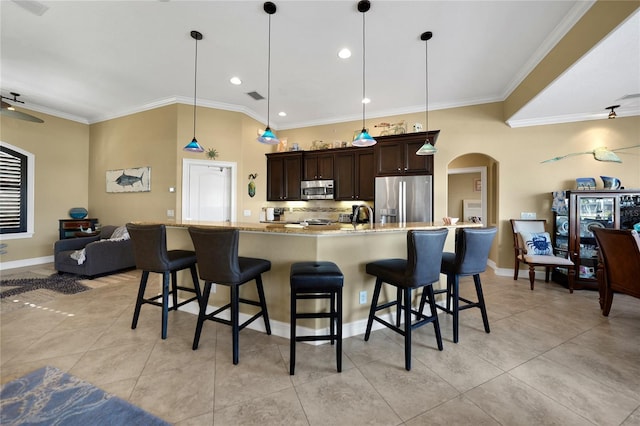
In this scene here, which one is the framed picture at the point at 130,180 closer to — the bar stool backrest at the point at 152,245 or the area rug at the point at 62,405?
the bar stool backrest at the point at 152,245

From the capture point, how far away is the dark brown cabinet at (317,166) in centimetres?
518

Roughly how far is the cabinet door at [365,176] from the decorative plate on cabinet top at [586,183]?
10.4 feet

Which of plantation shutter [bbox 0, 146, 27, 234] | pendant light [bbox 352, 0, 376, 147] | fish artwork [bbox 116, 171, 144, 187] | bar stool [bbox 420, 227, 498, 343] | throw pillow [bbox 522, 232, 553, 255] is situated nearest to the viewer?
bar stool [bbox 420, 227, 498, 343]

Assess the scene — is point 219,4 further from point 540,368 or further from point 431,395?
point 540,368

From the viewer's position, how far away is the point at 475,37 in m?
2.81

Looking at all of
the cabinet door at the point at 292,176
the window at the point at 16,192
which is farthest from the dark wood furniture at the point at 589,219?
the window at the point at 16,192

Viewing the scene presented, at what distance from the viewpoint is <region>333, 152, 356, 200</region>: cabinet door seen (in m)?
5.01

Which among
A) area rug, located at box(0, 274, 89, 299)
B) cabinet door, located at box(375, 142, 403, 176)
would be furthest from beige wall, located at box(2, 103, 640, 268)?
area rug, located at box(0, 274, 89, 299)

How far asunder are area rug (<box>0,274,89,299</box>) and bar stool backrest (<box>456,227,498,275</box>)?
491 centimetres

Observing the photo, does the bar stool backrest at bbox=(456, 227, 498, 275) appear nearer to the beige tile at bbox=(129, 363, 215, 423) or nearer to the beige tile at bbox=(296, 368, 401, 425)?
the beige tile at bbox=(296, 368, 401, 425)

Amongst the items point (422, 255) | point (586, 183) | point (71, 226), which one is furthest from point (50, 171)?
point (586, 183)

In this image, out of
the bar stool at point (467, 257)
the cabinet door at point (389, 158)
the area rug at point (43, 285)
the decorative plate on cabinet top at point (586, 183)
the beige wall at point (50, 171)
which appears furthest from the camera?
the beige wall at point (50, 171)

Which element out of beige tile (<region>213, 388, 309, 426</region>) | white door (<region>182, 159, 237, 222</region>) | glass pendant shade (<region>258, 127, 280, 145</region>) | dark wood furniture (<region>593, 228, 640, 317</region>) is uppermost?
glass pendant shade (<region>258, 127, 280, 145</region>)

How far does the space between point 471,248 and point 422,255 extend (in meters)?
0.69
